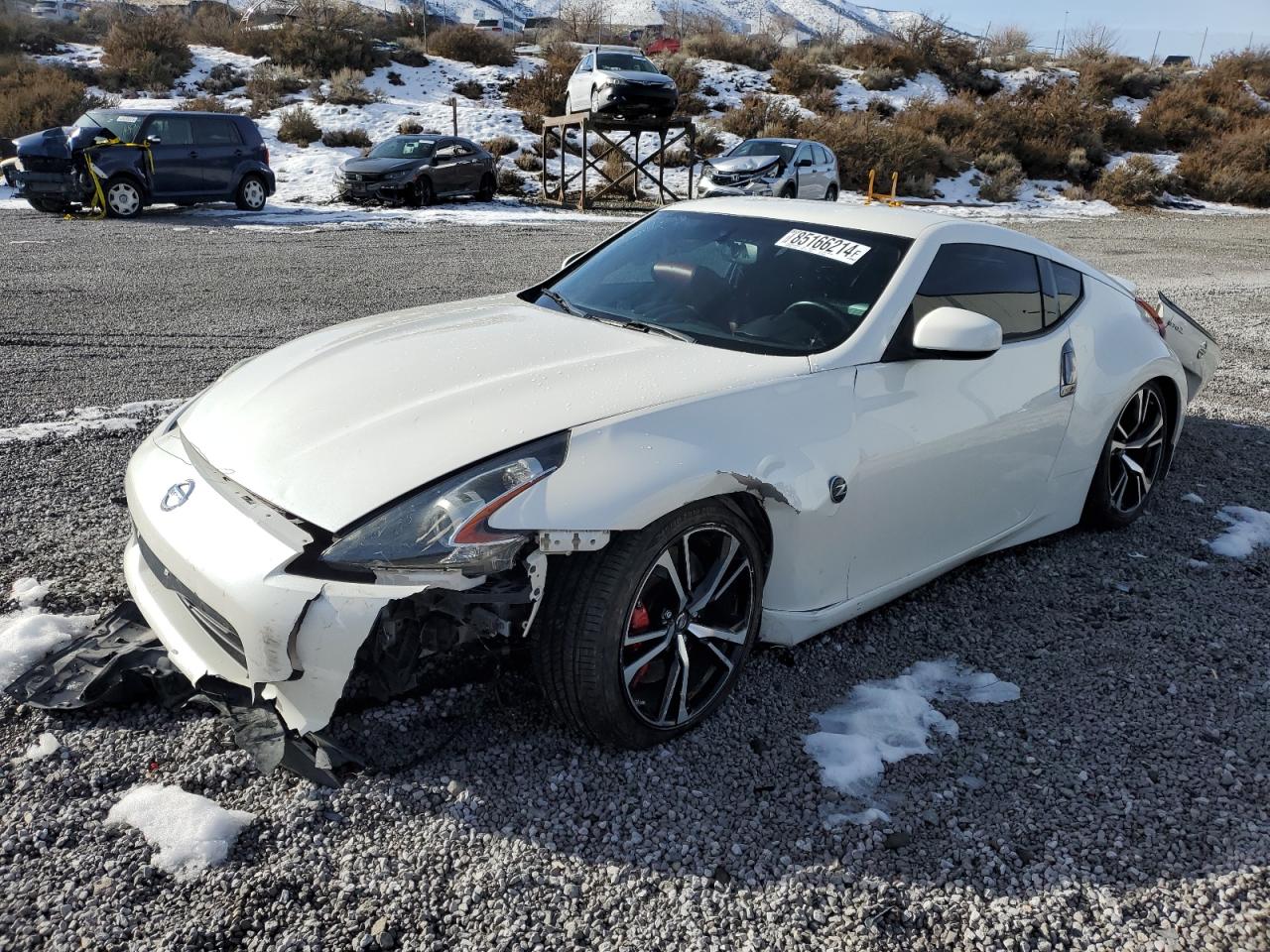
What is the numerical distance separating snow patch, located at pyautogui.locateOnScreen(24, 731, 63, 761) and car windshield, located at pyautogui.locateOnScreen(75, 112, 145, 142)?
15.2 meters

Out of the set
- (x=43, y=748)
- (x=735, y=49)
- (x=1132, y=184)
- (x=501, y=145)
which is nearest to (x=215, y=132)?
(x=501, y=145)

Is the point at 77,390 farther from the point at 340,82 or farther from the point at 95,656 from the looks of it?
the point at 340,82

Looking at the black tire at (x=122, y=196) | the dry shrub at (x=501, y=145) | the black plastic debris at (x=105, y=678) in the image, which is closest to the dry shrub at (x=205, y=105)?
the dry shrub at (x=501, y=145)

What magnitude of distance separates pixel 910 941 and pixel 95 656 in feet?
7.90

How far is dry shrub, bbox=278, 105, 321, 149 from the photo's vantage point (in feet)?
78.5

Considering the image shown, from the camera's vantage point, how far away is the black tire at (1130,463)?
4.33 metres

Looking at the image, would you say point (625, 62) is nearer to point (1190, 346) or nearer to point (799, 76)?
point (799, 76)

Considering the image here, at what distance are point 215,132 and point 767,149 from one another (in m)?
10.2

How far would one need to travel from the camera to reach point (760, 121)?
28188 millimetres

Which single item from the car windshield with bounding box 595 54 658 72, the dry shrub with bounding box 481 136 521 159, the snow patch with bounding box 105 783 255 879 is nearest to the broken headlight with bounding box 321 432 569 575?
the snow patch with bounding box 105 783 255 879

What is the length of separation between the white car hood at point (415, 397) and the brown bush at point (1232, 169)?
28.9 metres

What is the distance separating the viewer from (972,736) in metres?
2.90

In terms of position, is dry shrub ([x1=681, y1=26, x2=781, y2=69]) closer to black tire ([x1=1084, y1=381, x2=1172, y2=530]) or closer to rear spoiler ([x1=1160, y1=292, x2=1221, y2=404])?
rear spoiler ([x1=1160, y1=292, x2=1221, y2=404])

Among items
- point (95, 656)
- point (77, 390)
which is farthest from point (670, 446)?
point (77, 390)
